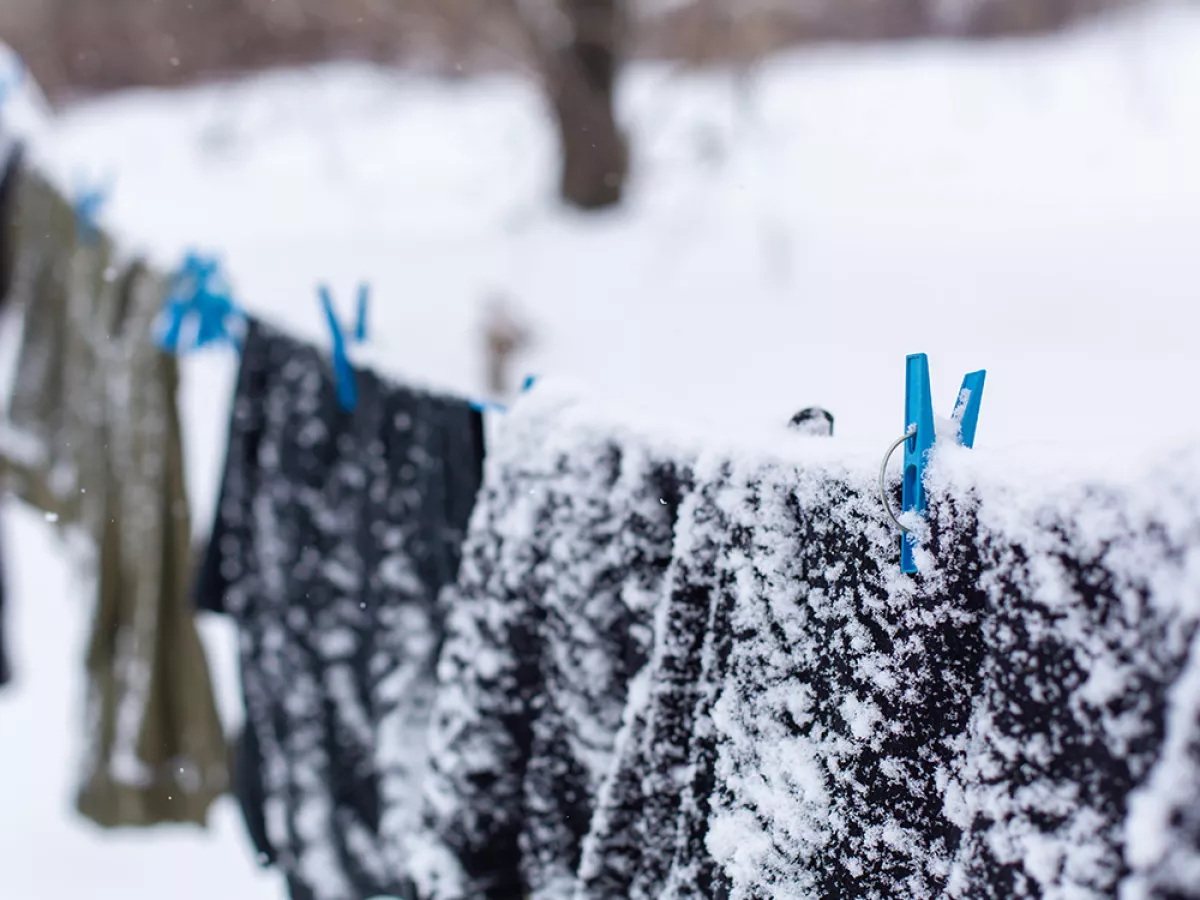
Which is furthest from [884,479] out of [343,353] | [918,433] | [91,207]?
[91,207]

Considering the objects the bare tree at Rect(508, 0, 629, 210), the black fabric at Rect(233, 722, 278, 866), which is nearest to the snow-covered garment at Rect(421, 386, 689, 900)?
the black fabric at Rect(233, 722, 278, 866)

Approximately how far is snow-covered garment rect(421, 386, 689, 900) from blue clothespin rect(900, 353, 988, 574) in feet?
0.69

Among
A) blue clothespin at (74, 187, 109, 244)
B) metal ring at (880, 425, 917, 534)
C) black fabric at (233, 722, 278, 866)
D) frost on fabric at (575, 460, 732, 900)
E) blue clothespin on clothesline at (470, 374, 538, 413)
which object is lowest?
black fabric at (233, 722, 278, 866)

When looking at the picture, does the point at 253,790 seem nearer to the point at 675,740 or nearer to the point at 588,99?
the point at 675,740

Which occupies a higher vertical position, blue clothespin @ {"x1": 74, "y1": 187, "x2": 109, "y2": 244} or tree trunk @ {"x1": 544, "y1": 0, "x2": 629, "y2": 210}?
tree trunk @ {"x1": 544, "y1": 0, "x2": 629, "y2": 210}

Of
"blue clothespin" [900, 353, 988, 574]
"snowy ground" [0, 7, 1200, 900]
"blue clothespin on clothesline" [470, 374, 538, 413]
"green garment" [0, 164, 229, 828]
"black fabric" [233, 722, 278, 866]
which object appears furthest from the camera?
"snowy ground" [0, 7, 1200, 900]

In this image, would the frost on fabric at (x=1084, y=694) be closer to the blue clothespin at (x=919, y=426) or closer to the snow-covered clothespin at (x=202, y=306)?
the blue clothespin at (x=919, y=426)

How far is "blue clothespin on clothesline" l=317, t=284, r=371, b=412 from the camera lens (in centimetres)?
106

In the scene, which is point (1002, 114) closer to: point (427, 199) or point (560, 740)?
point (427, 199)

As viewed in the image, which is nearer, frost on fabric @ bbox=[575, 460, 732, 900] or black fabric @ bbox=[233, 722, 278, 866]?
frost on fabric @ bbox=[575, 460, 732, 900]

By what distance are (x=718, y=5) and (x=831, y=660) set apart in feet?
17.6

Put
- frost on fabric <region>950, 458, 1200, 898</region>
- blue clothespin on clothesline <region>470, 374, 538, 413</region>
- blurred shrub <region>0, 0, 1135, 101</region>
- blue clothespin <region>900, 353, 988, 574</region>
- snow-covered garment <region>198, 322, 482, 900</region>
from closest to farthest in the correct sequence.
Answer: frost on fabric <region>950, 458, 1200, 898</region> → blue clothespin <region>900, 353, 988, 574</region> → blue clothespin on clothesline <region>470, 374, 538, 413</region> → snow-covered garment <region>198, 322, 482, 900</region> → blurred shrub <region>0, 0, 1135, 101</region>

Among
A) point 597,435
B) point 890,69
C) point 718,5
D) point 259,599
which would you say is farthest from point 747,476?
point 890,69

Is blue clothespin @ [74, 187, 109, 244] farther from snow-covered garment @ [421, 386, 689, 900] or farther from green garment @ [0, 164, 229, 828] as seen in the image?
snow-covered garment @ [421, 386, 689, 900]
